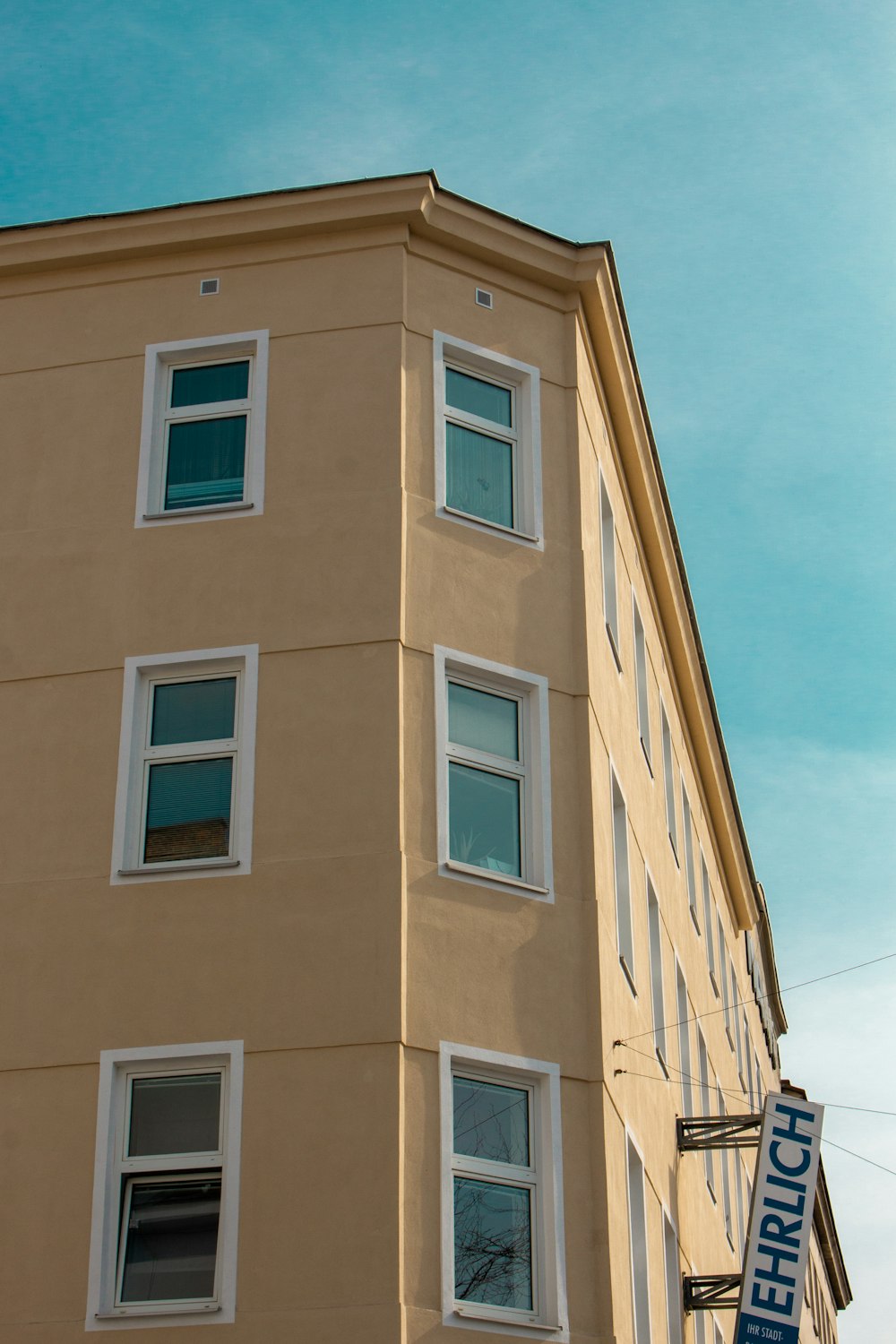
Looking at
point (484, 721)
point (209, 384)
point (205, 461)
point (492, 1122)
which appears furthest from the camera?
point (209, 384)

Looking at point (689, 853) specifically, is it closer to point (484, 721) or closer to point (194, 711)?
point (484, 721)

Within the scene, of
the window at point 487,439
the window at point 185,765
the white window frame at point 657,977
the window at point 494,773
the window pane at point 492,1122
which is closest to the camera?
the window pane at point 492,1122

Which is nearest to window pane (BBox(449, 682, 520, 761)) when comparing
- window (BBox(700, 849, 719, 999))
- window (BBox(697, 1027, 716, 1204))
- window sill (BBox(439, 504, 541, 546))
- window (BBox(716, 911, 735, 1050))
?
window sill (BBox(439, 504, 541, 546))

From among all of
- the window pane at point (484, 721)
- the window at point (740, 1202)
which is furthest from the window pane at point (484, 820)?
the window at point (740, 1202)

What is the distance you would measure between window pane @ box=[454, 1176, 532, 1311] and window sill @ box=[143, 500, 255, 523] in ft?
20.4

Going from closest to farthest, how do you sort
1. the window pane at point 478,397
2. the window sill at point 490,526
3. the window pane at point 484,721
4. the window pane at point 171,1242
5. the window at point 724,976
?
the window pane at point 171,1242 → the window pane at point 484,721 → the window sill at point 490,526 → the window pane at point 478,397 → the window at point 724,976

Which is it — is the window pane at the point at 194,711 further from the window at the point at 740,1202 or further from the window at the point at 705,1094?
the window at the point at 740,1202

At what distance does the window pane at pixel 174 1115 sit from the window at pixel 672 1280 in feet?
24.0

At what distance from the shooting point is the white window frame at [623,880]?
62.5 ft

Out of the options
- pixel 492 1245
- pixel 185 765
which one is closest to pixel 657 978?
pixel 492 1245

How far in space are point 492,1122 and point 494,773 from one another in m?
3.06

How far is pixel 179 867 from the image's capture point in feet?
53.1

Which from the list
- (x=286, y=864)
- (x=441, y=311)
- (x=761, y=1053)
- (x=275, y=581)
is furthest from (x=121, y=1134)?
(x=761, y=1053)

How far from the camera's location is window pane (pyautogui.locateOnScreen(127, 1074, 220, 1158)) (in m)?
15.3
